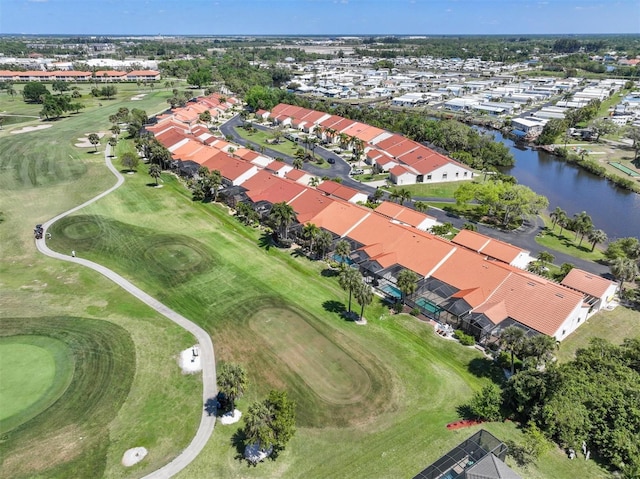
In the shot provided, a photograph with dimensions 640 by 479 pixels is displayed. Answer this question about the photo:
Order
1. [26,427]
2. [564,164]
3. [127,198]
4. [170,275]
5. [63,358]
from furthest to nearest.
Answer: [564,164]
[127,198]
[170,275]
[63,358]
[26,427]

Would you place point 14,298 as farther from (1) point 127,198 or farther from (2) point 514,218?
(2) point 514,218

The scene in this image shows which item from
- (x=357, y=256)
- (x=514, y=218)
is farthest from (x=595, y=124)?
(x=357, y=256)

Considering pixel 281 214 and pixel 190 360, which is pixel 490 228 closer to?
pixel 281 214

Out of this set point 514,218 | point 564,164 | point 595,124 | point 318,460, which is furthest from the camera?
point 595,124

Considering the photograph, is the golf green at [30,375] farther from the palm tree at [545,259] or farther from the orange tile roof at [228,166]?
the palm tree at [545,259]

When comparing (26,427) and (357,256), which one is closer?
(26,427)

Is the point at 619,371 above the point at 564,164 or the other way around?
above

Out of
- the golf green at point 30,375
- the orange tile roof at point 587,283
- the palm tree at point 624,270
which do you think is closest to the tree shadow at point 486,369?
the orange tile roof at point 587,283
